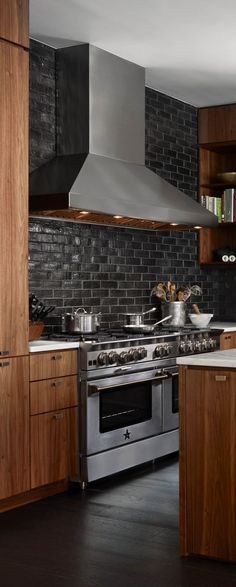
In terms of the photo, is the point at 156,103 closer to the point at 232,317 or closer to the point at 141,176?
the point at 141,176

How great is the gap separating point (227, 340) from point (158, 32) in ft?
8.73

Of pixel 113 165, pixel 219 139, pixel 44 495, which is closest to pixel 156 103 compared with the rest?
pixel 219 139

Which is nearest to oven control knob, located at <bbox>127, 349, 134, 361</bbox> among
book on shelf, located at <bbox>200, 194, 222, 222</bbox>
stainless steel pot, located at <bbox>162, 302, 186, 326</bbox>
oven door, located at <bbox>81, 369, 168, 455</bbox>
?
oven door, located at <bbox>81, 369, 168, 455</bbox>

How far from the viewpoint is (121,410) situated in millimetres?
5574

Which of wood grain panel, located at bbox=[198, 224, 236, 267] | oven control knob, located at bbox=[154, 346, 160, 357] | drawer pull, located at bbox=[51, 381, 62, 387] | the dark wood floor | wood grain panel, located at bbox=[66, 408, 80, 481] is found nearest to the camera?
the dark wood floor

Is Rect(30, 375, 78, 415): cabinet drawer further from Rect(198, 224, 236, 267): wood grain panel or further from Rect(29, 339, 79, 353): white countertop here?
Rect(198, 224, 236, 267): wood grain panel

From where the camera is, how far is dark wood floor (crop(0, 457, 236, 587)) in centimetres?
365

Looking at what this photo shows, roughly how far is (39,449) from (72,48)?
111 inches

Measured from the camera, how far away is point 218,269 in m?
8.19

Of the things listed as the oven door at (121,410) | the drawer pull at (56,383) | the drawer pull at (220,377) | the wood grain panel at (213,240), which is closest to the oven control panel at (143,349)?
the oven door at (121,410)

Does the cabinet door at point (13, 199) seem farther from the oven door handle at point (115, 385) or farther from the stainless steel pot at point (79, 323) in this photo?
the stainless steel pot at point (79, 323)

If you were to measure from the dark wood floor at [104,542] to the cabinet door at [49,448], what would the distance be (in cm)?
15

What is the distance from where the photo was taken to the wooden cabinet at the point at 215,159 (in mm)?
7648

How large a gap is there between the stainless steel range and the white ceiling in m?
2.02
